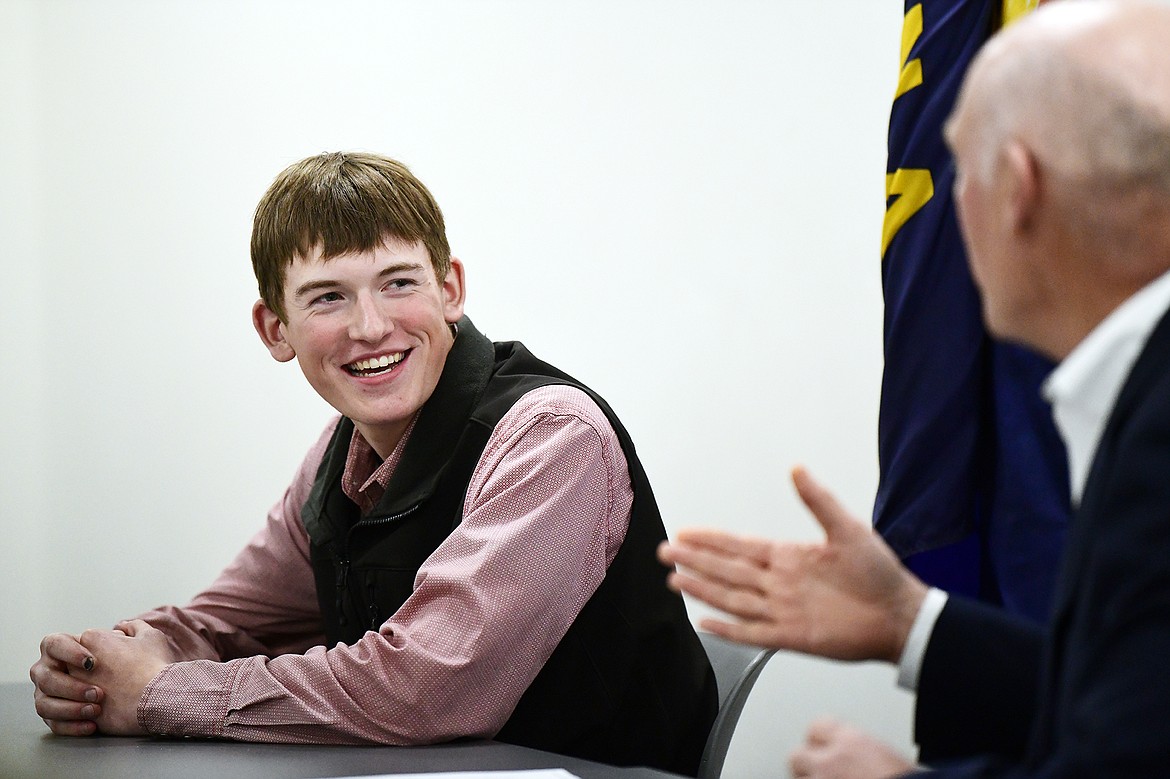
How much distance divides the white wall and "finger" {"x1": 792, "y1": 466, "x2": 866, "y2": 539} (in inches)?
53.8

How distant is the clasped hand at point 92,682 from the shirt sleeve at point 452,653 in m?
0.05

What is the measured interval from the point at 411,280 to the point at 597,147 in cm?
113

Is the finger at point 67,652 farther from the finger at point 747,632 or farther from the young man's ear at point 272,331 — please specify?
the finger at point 747,632

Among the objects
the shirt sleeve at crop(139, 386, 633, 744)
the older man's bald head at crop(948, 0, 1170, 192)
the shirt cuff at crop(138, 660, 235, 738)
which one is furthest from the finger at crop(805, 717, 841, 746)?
the shirt cuff at crop(138, 660, 235, 738)

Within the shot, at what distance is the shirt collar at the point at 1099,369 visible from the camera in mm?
845

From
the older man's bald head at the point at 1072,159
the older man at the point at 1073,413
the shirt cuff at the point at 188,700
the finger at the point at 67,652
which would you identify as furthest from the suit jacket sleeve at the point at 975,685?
the finger at the point at 67,652

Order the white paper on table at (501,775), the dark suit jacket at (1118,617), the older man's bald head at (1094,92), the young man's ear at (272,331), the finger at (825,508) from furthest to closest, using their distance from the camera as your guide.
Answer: the young man's ear at (272,331) < the white paper on table at (501,775) < the finger at (825,508) < the older man's bald head at (1094,92) < the dark suit jacket at (1118,617)

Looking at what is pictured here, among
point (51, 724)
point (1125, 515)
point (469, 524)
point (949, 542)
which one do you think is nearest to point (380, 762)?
point (469, 524)

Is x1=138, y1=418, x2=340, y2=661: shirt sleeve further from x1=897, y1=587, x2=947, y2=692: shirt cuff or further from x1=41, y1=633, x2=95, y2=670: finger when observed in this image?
x1=897, y1=587, x2=947, y2=692: shirt cuff

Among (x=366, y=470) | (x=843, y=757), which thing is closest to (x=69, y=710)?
(x=366, y=470)

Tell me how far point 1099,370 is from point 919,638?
12.3 inches

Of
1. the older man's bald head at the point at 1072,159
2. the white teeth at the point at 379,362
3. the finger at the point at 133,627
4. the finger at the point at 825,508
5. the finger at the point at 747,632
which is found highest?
the older man's bald head at the point at 1072,159

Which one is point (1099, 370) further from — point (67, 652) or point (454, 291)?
point (67, 652)

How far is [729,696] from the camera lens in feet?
5.53
